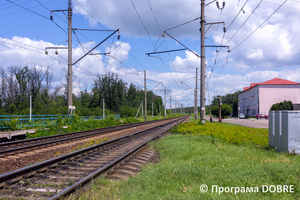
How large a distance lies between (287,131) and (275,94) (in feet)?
252

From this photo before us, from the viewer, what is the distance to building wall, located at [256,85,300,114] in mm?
76500

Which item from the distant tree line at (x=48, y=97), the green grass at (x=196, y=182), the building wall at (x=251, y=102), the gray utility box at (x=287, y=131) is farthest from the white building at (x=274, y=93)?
the green grass at (x=196, y=182)

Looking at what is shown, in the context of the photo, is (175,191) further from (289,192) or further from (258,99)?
(258,99)

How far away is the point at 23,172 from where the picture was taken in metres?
6.42

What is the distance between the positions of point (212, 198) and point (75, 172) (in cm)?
420

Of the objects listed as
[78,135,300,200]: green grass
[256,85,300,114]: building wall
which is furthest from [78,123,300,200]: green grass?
[256,85,300,114]: building wall

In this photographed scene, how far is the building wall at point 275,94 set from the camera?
76.5m

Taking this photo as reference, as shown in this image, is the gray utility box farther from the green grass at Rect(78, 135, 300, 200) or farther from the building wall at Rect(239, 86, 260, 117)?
the building wall at Rect(239, 86, 260, 117)

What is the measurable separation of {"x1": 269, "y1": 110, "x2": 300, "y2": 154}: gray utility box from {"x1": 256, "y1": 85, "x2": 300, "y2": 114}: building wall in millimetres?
72966

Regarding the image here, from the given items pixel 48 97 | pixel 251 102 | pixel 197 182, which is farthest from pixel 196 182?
pixel 251 102

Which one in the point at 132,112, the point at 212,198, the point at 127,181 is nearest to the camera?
the point at 212,198

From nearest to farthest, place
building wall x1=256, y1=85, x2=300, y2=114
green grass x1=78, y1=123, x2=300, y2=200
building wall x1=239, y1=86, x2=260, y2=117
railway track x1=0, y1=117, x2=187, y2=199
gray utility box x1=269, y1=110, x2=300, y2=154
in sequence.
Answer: green grass x1=78, y1=123, x2=300, y2=200
railway track x1=0, y1=117, x2=187, y2=199
gray utility box x1=269, y1=110, x2=300, y2=154
building wall x1=256, y1=85, x2=300, y2=114
building wall x1=239, y1=86, x2=260, y2=117

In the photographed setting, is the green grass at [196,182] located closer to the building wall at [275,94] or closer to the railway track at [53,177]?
the railway track at [53,177]

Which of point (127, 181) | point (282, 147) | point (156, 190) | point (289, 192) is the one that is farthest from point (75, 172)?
point (282, 147)
